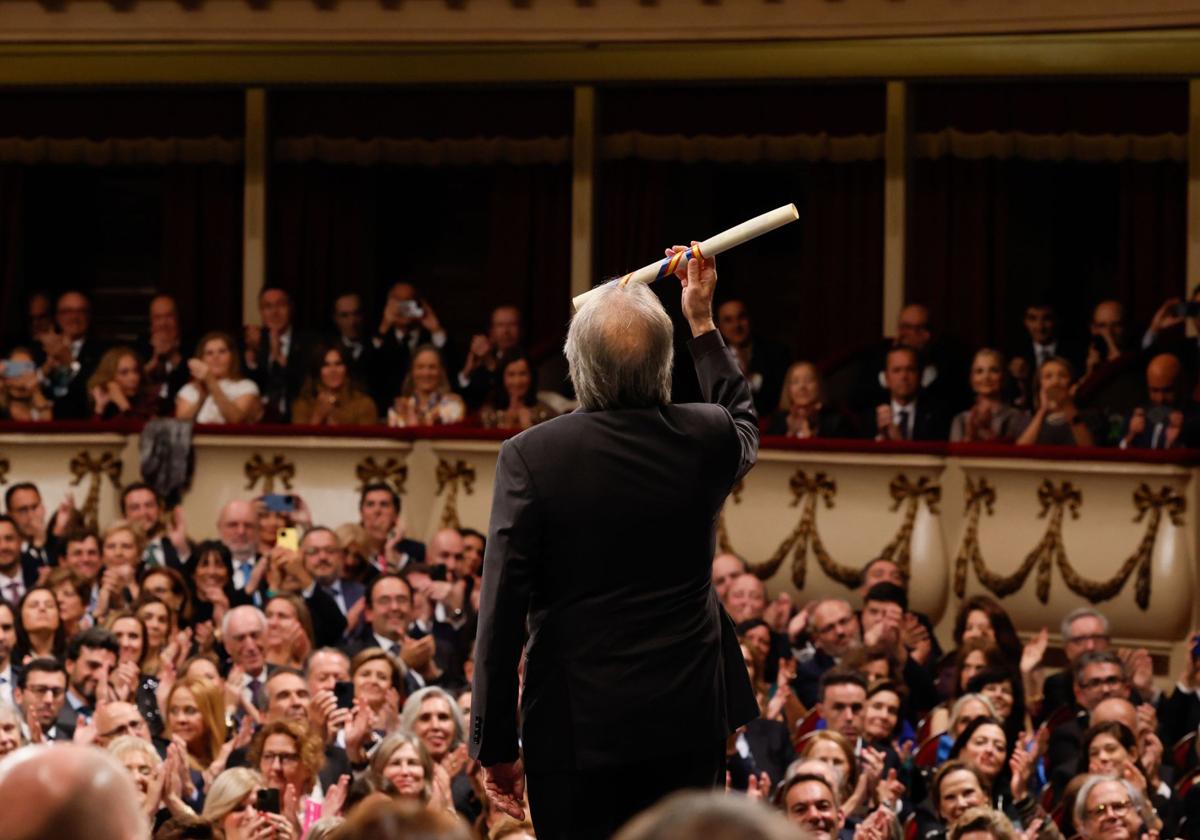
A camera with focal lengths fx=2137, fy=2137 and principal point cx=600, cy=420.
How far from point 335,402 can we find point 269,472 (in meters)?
0.46

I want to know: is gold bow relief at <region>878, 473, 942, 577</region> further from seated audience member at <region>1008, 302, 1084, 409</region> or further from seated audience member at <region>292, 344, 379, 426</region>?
seated audience member at <region>292, 344, 379, 426</region>

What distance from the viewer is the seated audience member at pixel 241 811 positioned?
221 inches

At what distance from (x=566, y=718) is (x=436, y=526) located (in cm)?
646

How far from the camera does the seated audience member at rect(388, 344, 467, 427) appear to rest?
9805 millimetres

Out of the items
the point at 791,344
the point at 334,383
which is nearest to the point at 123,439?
the point at 334,383

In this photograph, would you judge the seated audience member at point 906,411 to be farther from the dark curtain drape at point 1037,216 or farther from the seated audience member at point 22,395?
the seated audience member at point 22,395

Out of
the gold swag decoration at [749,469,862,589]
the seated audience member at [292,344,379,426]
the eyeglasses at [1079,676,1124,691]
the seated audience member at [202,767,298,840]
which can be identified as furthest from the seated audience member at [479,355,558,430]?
the seated audience member at [202,767,298,840]

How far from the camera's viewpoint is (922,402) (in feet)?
30.6

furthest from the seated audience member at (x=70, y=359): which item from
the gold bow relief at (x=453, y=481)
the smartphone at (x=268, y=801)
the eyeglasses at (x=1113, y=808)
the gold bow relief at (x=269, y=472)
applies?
the eyeglasses at (x=1113, y=808)

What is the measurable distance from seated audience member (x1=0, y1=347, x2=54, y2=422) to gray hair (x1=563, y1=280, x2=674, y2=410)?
286 inches

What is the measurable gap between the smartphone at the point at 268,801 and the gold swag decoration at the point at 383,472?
153 inches

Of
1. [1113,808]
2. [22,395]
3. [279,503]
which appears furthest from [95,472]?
[1113,808]

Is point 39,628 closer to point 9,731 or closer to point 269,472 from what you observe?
point 9,731

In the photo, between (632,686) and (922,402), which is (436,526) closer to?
(922,402)
